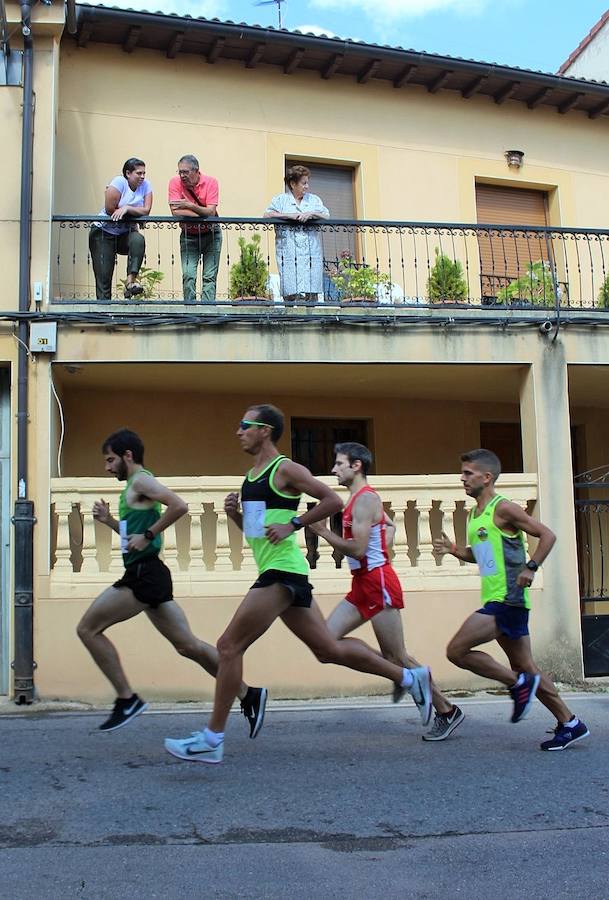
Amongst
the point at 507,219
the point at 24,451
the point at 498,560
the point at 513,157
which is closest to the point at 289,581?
the point at 498,560

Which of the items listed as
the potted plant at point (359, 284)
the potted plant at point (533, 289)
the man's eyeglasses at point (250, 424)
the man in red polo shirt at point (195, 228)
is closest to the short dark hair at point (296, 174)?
the man in red polo shirt at point (195, 228)

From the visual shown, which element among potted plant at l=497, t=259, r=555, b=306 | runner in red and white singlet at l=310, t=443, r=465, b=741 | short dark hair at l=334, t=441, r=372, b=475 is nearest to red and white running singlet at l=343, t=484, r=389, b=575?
runner in red and white singlet at l=310, t=443, r=465, b=741

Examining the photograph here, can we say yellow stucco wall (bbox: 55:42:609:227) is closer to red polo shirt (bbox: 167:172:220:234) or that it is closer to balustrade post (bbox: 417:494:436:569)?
red polo shirt (bbox: 167:172:220:234)

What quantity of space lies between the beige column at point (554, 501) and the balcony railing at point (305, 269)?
732 millimetres

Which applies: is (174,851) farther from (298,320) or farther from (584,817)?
(298,320)

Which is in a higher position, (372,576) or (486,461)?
(486,461)

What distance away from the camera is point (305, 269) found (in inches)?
394

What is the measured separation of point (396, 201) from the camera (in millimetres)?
12406

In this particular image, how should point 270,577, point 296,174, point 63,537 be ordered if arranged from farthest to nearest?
1. point 296,174
2. point 63,537
3. point 270,577

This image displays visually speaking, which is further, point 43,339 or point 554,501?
point 554,501

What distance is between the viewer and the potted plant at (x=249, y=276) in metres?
9.88

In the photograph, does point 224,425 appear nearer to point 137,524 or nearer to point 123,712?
point 137,524

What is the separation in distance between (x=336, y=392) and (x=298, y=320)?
2328 millimetres

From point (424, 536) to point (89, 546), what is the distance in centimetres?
320
